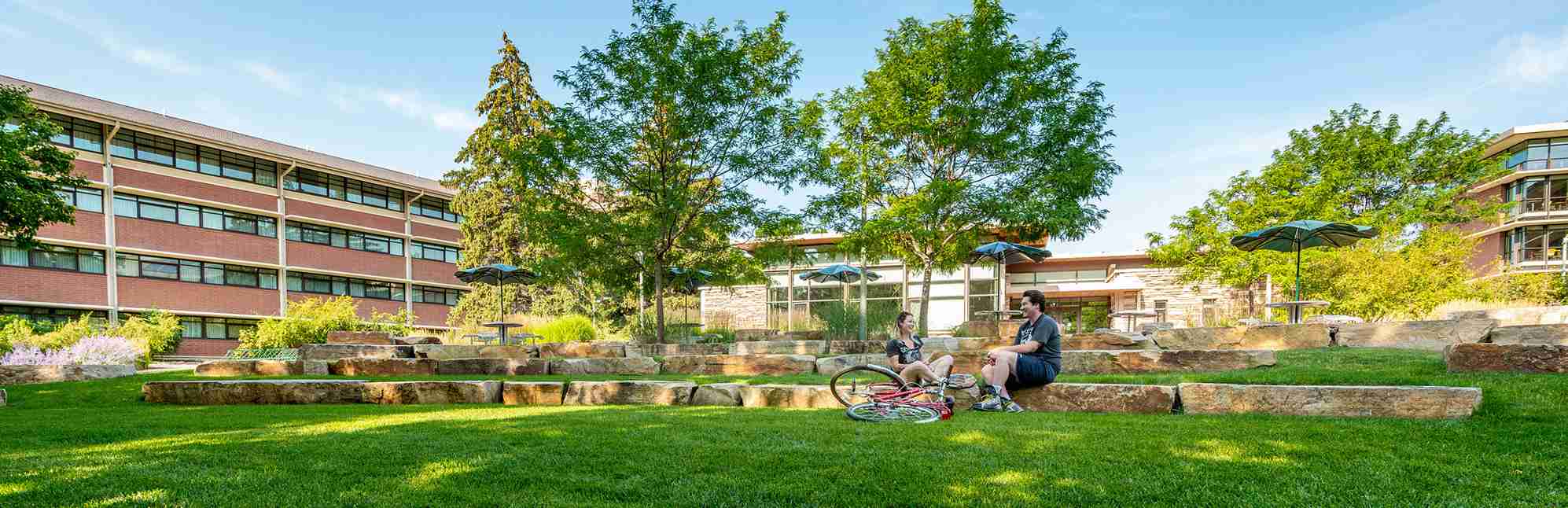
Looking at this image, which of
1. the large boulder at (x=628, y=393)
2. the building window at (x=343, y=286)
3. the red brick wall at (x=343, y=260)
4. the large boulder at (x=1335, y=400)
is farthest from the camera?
the building window at (x=343, y=286)

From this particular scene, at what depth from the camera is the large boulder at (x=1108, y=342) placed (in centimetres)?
1058

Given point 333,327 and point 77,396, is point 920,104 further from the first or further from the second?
point 333,327

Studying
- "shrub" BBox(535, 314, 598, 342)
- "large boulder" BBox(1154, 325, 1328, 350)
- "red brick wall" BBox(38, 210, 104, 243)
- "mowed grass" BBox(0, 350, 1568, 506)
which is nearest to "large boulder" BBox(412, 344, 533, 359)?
"shrub" BBox(535, 314, 598, 342)

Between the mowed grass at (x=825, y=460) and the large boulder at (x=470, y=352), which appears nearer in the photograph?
the mowed grass at (x=825, y=460)

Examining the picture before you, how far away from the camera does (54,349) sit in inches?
598

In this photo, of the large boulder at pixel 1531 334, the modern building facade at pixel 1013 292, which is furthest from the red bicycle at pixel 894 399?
the modern building facade at pixel 1013 292

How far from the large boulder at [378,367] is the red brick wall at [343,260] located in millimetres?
20511

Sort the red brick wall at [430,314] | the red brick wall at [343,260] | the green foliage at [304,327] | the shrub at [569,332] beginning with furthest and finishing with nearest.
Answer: the red brick wall at [430,314] < the red brick wall at [343,260] < the green foliage at [304,327] < the shrub at [569,332]

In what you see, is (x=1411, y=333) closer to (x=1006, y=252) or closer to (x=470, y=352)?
(x=1006, y=252)

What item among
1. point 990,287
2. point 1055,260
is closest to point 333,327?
point 990,287

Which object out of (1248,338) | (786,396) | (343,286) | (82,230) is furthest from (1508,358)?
(343,286)

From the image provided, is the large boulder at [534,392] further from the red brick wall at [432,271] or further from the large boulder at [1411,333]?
the red brick wall at [432,271]

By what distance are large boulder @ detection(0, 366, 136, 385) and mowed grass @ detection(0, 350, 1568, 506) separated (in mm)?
6607

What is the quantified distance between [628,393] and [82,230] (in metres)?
25.6
